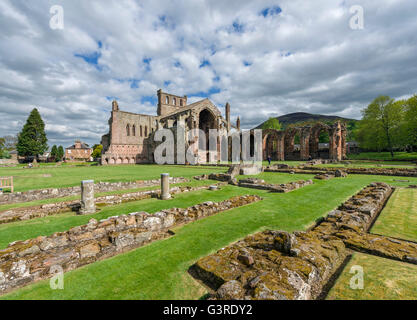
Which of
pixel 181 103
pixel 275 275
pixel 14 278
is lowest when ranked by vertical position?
pixel 14 278

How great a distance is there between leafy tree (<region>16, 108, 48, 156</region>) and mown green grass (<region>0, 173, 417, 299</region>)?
188ft

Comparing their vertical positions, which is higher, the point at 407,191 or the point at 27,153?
the point at 27,153

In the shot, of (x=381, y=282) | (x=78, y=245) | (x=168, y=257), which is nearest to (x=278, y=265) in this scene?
(x=381, y=282)

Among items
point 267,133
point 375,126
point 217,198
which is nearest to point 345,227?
point 217,198

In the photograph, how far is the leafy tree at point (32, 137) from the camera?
45906 mm

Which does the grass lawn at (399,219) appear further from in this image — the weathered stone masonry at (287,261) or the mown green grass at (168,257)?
the mown green grass at (168,257)

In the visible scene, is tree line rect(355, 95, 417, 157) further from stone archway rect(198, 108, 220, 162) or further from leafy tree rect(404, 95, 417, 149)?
stone archway rect(198, 108, 220, 162)

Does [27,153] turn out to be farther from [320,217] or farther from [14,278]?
[320,217]

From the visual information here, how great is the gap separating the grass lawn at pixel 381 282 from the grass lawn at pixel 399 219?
5.86 feet

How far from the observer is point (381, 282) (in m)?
2.62

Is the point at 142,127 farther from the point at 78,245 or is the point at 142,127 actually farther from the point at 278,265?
the point at 278,265

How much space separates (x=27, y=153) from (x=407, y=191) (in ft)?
224

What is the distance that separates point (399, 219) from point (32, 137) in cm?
6774
